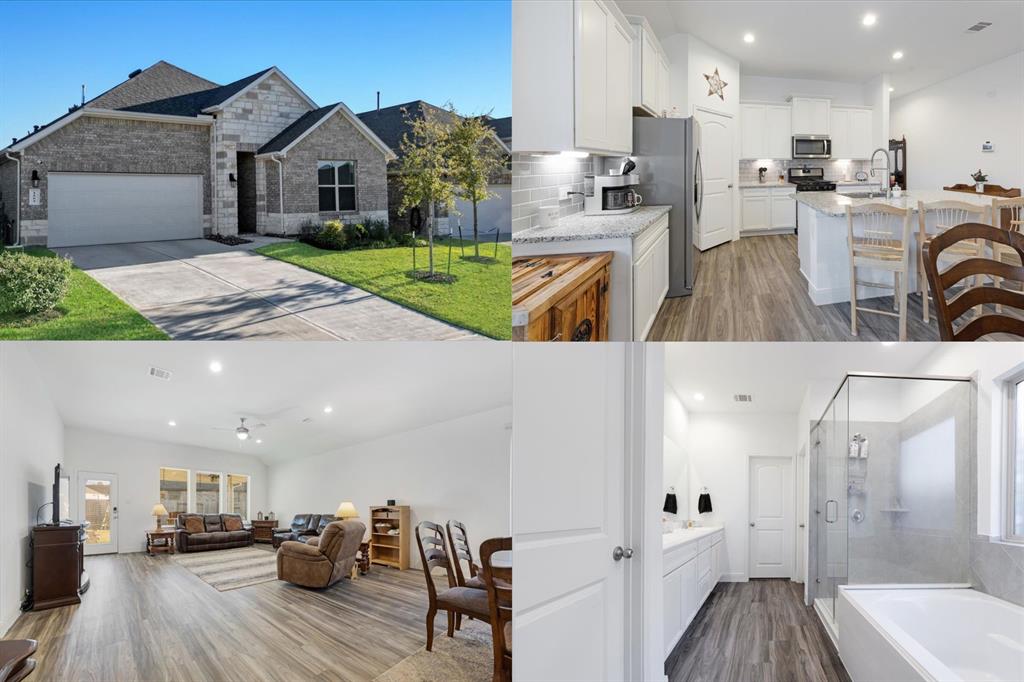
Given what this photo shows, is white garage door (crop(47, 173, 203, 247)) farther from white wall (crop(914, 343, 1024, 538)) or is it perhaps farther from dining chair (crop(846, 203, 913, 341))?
white wall (crop(914, 343, 1024, 538))

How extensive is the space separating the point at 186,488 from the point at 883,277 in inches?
119

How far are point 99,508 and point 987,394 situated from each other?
11.3 feet

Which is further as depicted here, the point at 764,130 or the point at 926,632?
the point at 764,130

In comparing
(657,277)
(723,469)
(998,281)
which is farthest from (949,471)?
(657,277)

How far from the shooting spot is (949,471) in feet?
8.88

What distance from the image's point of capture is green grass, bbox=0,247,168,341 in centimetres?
273

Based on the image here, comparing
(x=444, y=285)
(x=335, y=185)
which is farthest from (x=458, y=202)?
(x=335, y=185)

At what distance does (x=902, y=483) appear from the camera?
2.75 m

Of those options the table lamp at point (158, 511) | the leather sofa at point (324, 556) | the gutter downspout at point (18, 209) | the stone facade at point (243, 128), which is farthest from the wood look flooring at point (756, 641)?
the gutter downspout at point (18, 209)

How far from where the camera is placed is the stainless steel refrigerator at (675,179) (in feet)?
11.2

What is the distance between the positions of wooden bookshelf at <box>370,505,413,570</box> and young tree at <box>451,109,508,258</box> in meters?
1.09

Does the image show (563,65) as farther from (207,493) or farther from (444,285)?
(207,493)

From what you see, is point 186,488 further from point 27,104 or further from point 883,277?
point 883,277

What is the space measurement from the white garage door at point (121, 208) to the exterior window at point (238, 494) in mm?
986
